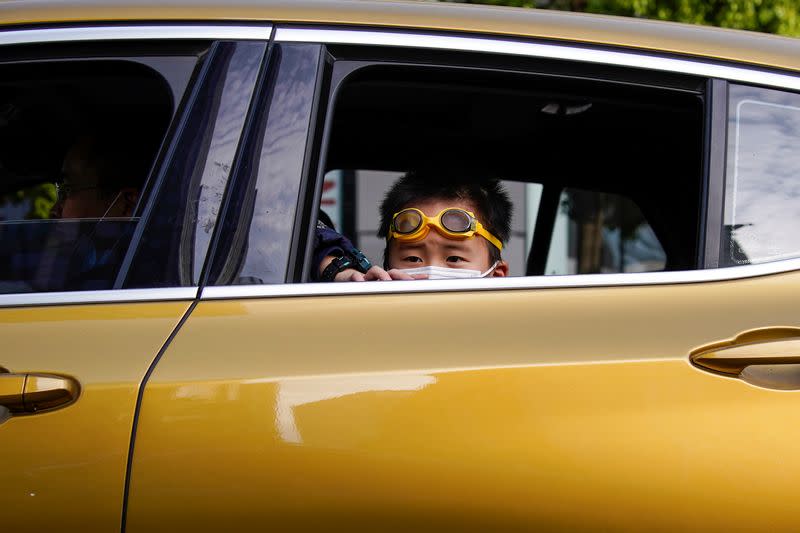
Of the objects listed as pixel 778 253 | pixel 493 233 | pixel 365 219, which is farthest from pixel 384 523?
pixel 365 219

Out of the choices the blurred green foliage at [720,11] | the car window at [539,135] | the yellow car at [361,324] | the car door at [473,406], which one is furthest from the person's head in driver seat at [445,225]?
the blurred green foliage at [720,11]

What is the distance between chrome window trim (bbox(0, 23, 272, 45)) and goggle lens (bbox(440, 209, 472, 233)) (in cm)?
79

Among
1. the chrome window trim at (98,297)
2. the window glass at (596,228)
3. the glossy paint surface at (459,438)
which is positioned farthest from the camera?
the window glass at (596,228)

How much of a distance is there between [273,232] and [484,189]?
47.3 inches

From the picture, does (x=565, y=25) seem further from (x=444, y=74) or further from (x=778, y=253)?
(x=778, y=253)

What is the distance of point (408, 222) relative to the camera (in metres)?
2.30

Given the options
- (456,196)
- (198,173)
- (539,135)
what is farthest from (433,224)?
(198,173)

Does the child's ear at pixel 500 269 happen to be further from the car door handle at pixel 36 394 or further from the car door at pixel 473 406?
the car door handle at pixel 36 394

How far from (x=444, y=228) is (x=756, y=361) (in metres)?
1.01

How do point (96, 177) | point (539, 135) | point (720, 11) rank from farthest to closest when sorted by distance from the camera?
1. point (720, 11)
2. point (539, 135)
3. point (96, 177)

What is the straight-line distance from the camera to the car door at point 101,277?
137 centimetres

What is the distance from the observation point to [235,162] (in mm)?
1606

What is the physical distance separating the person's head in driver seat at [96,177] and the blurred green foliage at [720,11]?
594 cm

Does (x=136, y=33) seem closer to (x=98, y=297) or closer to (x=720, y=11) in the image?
(x=98, y=297)
